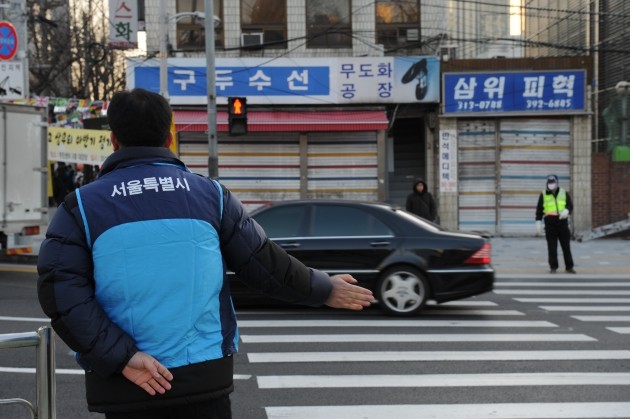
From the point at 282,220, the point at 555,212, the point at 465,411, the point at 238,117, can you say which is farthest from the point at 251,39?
the point at 465,411

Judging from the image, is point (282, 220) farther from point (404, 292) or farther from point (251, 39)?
point (251, 39)

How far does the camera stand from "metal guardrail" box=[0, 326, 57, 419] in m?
3.05

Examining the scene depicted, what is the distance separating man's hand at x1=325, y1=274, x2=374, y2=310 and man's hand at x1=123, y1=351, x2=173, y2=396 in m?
0.70

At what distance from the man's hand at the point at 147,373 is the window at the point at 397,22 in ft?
69.7

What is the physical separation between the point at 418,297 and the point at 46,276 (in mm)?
7837

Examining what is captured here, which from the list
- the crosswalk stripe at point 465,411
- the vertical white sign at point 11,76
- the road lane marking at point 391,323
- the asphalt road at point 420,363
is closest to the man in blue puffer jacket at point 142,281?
the asphalt road at point 420,363

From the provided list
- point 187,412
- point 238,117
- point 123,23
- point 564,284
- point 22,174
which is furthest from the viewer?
point 123,23

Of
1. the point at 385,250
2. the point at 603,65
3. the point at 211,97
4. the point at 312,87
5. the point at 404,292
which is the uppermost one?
the point at 603,65

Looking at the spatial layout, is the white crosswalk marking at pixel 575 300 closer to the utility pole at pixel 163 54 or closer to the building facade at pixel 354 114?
the building facade at pixel 354 114

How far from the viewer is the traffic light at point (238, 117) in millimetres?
18344

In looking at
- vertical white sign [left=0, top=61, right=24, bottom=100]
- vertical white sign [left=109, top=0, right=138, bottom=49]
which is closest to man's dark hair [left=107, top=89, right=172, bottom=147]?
vertical white sign [left=0, top=61, right=24, bottom=100]

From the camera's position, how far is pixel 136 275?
2.52 metres

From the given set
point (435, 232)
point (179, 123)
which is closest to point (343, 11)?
point (179, 123)

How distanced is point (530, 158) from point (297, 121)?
6752mm
